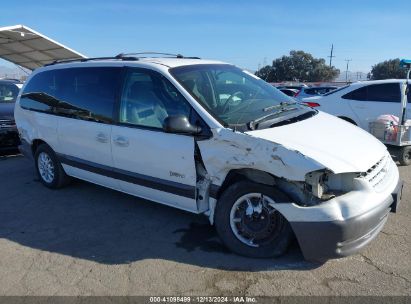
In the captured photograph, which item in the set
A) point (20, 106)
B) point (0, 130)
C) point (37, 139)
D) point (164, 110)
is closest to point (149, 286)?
point (164, 110)

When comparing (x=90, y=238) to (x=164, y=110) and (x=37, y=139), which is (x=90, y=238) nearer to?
(x=164, y=110)

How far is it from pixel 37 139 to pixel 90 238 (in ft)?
8.05

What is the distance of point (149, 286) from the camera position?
3354 millimetres

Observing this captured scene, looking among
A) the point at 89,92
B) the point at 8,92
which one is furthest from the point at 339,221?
the point at 8,92

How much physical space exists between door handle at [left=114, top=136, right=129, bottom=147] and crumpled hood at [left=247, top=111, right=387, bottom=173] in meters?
1.57

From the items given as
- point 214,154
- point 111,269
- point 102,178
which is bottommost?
point 111,269

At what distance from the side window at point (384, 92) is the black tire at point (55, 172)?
21.4 ft

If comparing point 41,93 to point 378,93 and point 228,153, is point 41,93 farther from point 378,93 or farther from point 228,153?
point 378,93

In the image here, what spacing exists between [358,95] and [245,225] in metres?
6.29

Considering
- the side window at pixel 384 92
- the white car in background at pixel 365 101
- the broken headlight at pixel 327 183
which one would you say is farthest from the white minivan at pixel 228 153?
the side window at pixel 384 92

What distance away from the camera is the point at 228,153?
3682mm

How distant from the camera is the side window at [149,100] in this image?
4.16 metres

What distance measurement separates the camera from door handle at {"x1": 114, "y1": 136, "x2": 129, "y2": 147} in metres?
4.50

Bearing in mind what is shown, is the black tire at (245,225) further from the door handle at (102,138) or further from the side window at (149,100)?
the door handle at (102,138)
